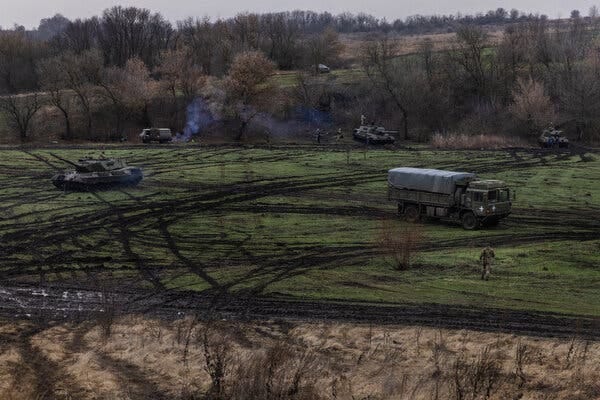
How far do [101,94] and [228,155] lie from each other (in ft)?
81.2

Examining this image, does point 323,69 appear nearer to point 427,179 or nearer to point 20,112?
point 20,112

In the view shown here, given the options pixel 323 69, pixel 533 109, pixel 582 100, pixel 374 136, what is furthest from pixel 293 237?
pixel 323 69

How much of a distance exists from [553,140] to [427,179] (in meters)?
37.5

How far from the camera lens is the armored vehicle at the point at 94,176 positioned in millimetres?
44250

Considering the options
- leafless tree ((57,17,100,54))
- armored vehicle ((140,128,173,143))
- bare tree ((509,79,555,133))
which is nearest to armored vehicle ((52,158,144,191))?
armored vehicle ((140,128,173,143))

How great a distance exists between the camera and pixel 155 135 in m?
71.5

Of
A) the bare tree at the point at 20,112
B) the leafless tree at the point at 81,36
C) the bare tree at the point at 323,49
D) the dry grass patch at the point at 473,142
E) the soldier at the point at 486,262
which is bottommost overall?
the dry grass patch at the point at 473,142

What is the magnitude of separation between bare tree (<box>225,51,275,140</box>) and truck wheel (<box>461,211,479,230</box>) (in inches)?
1702

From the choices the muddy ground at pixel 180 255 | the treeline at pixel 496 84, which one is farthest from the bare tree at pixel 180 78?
the muddy ground at pixel 180 255

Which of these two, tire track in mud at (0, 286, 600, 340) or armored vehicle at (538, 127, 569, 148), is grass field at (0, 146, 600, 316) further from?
armored vehicle at (538, 127, 569, 148)

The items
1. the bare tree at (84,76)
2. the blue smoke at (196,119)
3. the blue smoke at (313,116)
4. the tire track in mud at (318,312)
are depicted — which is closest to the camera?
the tire track in mud at (318,312)

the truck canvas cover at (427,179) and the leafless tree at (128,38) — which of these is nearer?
the truck canvas cover at (427,179)

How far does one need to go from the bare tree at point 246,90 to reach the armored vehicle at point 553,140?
89.1 ft

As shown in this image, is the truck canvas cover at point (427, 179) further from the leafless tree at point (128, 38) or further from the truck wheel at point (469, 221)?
the leafless tree at point (128, 38)
